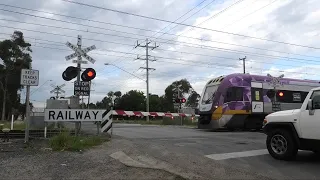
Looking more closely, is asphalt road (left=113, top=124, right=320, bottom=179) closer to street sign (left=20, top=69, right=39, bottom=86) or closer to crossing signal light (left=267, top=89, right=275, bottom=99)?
street sign (left=20, top=69, right=39, bottom=86)

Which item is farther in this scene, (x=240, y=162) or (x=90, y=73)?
(x=90, y=73)

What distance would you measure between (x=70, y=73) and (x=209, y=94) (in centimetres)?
1039

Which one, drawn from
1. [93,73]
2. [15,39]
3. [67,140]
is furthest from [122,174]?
[15,39]

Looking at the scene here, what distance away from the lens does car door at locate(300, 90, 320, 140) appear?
8594 millimetres

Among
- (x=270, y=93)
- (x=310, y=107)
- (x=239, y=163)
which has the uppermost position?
(x=270, y=93)

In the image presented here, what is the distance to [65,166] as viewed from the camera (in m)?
8.06

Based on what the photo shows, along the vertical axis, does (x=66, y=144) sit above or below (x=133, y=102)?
below

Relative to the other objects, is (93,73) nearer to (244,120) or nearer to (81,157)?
(81,157)

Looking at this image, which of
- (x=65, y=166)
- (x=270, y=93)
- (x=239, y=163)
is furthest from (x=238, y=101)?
(x=65, y=166)

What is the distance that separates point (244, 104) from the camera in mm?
21141

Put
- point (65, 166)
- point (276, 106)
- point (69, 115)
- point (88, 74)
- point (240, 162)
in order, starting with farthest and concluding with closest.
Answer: point (276, 106), point (88, 74), point (69, 115), point (240, 162), point (65, 166)

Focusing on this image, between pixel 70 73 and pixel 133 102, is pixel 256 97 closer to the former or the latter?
pixel 70 73

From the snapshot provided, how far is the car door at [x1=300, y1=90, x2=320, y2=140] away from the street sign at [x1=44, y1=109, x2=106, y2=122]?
7.84m

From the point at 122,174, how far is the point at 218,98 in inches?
565
